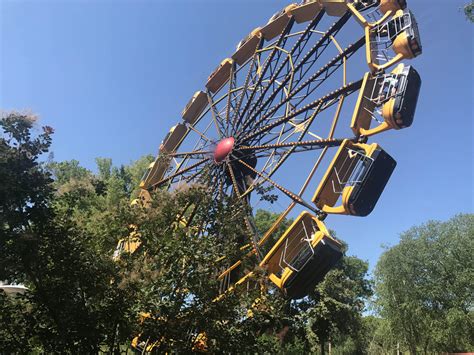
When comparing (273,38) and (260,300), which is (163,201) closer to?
(260,300)

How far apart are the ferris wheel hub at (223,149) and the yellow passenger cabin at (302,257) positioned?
5.92 m

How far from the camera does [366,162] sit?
11797 mm

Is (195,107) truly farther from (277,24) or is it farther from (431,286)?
(431,286)

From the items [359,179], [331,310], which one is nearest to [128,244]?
[359,179]

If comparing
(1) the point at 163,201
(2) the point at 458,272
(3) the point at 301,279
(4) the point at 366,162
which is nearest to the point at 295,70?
(4) the point at 366,162

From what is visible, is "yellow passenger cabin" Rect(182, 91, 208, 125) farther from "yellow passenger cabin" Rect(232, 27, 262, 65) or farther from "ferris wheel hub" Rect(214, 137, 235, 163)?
"ferris wheel hub" Rect(214, 137, 235, 163)

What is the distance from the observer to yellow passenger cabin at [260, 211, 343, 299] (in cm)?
1173

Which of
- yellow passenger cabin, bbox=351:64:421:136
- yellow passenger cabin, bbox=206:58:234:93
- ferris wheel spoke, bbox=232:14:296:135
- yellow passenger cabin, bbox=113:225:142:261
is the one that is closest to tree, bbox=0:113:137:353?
yellow passenger cabin, bbox=113:225:142:261

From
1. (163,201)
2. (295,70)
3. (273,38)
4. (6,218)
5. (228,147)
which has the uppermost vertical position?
(273,38)

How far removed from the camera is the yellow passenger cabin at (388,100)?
38.9 ft

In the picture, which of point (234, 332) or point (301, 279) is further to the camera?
point (301, 279)

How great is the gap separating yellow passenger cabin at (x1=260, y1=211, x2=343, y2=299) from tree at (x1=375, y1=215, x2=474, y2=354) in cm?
2084

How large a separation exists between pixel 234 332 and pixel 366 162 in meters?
6.25

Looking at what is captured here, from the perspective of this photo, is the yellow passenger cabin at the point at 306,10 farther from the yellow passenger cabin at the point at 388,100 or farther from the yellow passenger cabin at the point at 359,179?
the yellow passenger cabin at the point at 359,179
